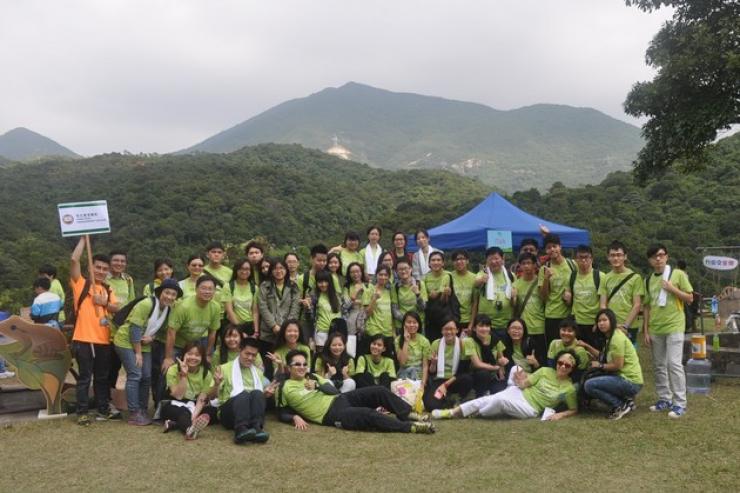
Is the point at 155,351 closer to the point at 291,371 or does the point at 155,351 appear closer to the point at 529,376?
the point at 291,371

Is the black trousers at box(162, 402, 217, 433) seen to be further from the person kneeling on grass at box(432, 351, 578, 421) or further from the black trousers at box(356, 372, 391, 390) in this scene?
the person kneeling on grass at box(432, 351, 578, 421)

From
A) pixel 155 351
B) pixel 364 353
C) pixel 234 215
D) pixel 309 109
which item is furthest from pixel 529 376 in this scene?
pixel 309 109

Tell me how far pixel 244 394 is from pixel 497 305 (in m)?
2.68

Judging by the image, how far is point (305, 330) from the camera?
5812 mm

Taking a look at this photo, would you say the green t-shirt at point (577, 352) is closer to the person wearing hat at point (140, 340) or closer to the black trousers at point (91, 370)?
the person wearing hat at point (140, 340)

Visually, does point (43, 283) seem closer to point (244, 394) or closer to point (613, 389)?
point (244, 394)

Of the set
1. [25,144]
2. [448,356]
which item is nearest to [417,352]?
[448,356]

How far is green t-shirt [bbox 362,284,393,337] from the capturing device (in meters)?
5.85

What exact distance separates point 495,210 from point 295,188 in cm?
3296

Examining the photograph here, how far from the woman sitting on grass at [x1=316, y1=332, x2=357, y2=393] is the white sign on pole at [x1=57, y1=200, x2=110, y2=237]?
238 cm

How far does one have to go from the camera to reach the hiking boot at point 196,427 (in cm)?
457

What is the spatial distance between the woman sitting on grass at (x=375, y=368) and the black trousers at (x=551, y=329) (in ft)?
5.07

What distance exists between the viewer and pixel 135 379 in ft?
16.6

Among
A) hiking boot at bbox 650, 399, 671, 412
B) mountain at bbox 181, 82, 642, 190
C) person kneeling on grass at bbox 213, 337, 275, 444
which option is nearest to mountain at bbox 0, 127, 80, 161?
mountain at bbox 181, 82, 642, 190
